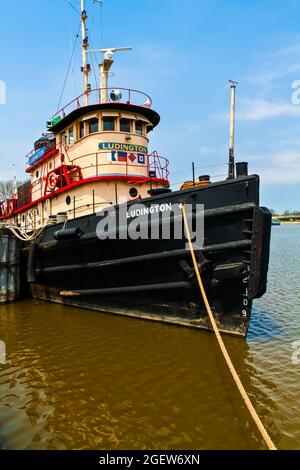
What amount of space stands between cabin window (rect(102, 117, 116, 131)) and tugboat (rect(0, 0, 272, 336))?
3 cm

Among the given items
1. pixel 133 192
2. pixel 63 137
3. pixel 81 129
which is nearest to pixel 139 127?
pixel 81 129

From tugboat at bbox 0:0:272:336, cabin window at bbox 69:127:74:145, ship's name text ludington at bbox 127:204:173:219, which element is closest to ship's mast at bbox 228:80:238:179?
tugboat at bbox 0:0:272:336

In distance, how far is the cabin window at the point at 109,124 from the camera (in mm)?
10328

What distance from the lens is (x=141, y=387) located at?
5016 mm

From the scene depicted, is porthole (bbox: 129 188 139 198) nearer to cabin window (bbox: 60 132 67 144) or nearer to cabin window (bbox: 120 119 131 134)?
cabin window (bbox: 120 119 131 134)

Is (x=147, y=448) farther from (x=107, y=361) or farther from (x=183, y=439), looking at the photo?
(x=107, y=361)

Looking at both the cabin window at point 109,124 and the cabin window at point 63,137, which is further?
the cabin window at point 63,137

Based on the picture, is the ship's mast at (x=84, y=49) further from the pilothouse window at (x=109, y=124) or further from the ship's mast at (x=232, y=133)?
the ship's mast at (x=232, y=133)

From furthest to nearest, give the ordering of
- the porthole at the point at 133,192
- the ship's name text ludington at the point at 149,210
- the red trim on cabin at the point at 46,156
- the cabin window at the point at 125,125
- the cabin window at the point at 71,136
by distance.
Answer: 1. the red trim on cabin at the point at 46,156
2. the cabin window at the point at 71,136
3. the cabin window at the point at 125,125
4. the porthole at the point at 133,192
5. the ship's name text ludington at the point at 149,210

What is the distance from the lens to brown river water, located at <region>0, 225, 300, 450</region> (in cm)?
391

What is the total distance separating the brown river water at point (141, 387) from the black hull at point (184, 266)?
1.60 ft

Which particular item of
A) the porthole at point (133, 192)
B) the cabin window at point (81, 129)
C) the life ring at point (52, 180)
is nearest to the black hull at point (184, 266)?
the porthole at point (133, 192)
